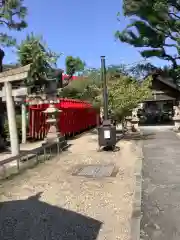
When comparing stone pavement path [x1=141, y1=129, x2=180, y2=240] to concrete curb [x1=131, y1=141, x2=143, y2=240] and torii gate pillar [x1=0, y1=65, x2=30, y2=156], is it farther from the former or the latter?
torii gate pillar [x1=0, y1=65, x2=30, y2=156]

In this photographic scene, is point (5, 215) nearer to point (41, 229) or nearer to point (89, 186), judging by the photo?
point (41, 229)

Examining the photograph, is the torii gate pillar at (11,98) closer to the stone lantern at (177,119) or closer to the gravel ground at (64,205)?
the gravel ground at (64,205)

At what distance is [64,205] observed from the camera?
21.3 feet

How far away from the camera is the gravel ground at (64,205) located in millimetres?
5164

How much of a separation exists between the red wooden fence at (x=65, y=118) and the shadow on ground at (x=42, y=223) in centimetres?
1253

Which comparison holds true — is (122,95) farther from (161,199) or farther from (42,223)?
(42,223)

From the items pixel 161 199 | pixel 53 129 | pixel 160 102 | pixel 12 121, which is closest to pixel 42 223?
pixel 161 199

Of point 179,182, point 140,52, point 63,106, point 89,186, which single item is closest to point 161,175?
point 179,182

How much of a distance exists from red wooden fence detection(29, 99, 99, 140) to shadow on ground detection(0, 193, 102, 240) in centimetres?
1253

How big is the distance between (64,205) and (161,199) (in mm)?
1909

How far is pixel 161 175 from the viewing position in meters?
9.16

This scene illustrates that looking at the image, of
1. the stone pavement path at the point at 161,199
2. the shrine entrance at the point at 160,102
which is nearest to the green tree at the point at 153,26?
the shrine entrance at the point at 160,102

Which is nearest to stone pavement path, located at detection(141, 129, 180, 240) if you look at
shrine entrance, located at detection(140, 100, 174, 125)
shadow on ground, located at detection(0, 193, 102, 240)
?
shadow on ground, located at detection(0, 193, 102, 240)

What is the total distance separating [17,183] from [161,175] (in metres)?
3.68
